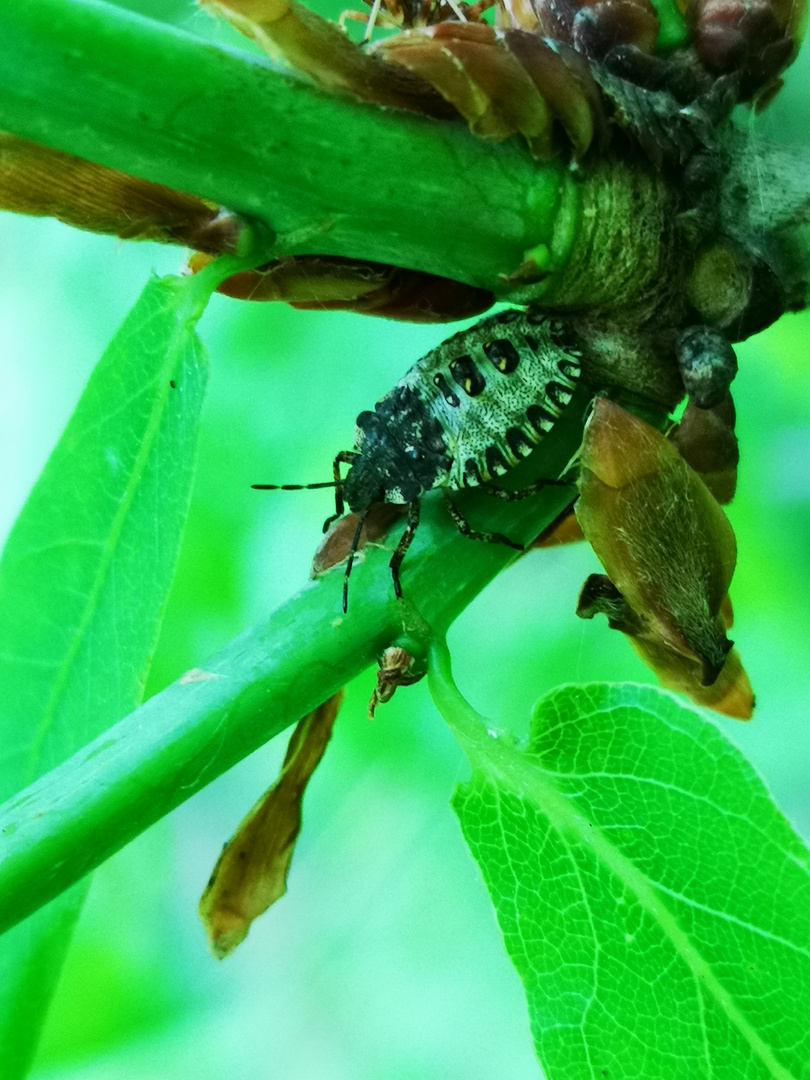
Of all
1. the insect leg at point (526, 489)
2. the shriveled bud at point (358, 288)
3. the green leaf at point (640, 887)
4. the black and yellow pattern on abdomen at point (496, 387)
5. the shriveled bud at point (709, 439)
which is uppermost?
the shriveled bud at point (358, 288)

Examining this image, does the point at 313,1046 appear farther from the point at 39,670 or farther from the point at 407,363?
the point at 39,670

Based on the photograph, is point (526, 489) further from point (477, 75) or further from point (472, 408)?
point (477, 75)

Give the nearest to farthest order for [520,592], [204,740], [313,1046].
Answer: [204,740], [520,592], [313,1046]

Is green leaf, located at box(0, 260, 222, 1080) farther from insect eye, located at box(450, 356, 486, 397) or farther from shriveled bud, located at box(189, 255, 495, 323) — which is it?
insect eye, located at box(450, 356, 486, 397)

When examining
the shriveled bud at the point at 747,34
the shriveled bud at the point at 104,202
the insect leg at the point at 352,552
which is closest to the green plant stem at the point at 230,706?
the insect leg at the point at 352,552

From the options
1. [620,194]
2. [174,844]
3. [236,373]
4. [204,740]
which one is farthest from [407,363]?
[204,740]

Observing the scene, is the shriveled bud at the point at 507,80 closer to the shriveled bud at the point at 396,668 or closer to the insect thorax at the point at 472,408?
the insect thorax at the point at 472,408

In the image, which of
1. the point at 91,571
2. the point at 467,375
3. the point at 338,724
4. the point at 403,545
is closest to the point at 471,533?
the point at 403,545
